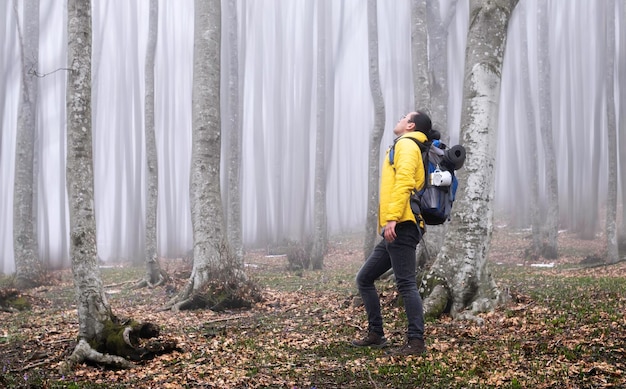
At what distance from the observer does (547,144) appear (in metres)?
18.8

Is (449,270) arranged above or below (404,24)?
below

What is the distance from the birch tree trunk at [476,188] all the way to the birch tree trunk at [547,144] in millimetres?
11928

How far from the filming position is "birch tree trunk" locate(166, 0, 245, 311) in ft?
29.4

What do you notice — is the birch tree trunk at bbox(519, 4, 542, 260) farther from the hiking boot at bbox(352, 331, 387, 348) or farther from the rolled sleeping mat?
the rolled sleeping mat

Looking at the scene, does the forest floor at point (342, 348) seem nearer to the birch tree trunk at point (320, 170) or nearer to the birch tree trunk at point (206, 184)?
the birch tree trunk at point (206, 184)

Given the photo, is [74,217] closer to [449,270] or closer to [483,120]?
[449,270]

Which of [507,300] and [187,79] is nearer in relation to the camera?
[507,300]

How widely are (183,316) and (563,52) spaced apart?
114 feet

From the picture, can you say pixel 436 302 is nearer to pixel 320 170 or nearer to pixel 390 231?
pixel 390 231

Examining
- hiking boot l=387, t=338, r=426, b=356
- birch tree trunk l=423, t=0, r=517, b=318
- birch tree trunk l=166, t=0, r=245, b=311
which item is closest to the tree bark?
birch tree trunk l=166, t=0, r=245, b=311

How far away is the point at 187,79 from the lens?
3931 centimetres

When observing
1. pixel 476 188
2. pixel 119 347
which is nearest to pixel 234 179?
pixel 476 188

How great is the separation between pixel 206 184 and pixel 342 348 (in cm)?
467

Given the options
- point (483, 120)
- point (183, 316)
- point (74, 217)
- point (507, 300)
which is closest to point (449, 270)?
point (507, 300)
